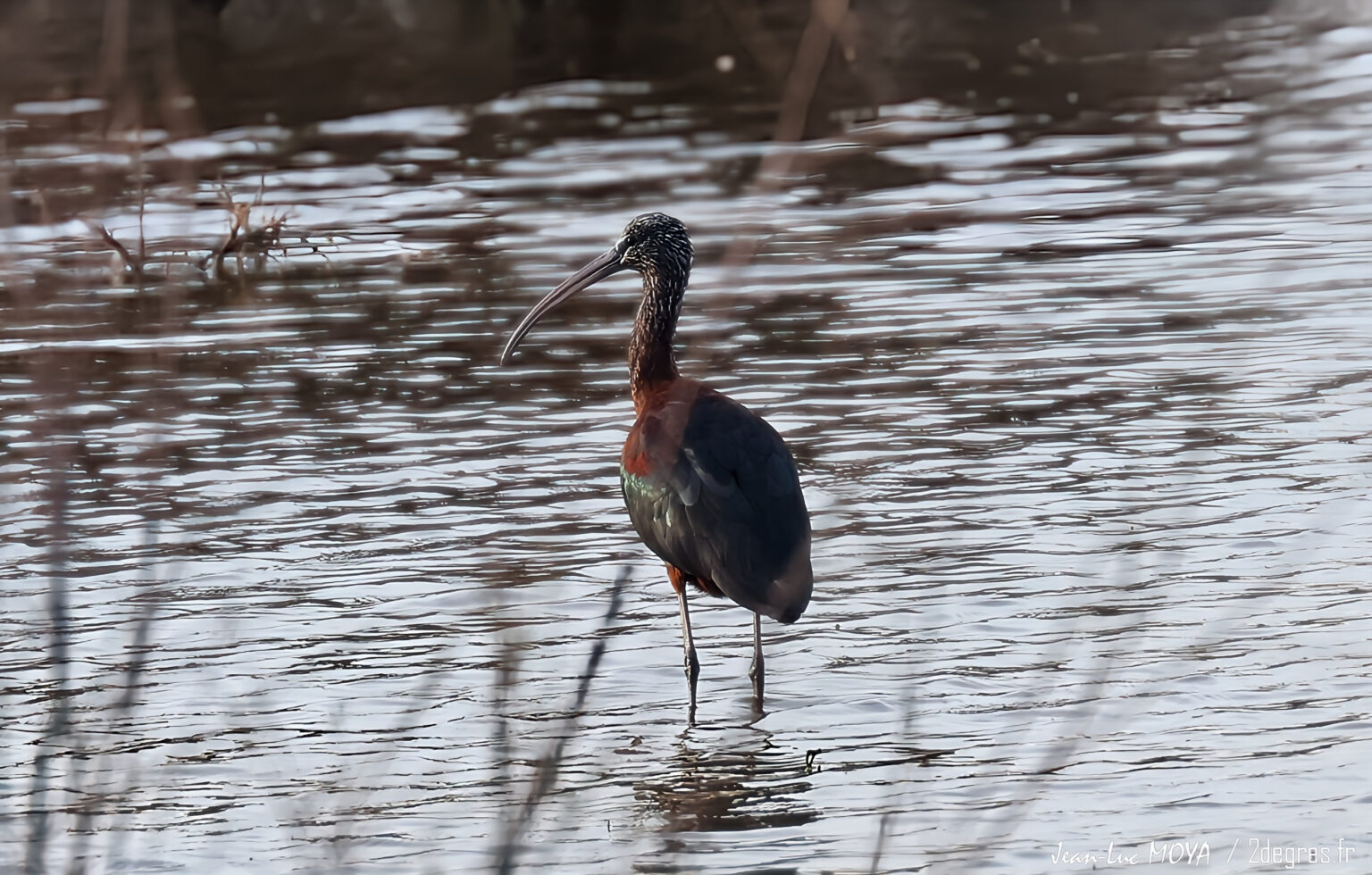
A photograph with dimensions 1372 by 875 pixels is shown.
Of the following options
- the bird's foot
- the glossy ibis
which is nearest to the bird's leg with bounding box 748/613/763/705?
the glossy ibis

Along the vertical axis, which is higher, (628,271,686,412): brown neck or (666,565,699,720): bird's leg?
(628,271,686,412): brown neck

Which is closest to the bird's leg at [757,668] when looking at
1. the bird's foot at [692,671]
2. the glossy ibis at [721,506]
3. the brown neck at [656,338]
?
the glossy ibis at [721,506]

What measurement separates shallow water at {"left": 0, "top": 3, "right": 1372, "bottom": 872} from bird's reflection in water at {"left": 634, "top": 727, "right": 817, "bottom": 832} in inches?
0.8

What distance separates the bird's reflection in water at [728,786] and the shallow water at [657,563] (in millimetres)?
19

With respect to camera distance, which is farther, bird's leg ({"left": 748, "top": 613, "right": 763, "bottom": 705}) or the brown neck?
the brown neck

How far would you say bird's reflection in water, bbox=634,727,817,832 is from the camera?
5.59m

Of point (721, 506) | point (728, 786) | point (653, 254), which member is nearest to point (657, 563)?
point (653, 254)

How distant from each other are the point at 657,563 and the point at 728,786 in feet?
8.14

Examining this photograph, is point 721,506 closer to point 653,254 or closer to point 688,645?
point 688,645

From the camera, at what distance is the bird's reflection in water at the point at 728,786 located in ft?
18.3

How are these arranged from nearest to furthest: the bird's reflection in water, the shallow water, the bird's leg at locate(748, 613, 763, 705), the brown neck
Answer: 1. the shallow water
2. the bird's reflection in water
3. the bird's leg at locate(748, 613, 763, 705)
4. the brown neck

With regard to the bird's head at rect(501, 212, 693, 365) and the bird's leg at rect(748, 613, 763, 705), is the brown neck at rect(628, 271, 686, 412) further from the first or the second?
the bird's leg at rect(748, 613, 763, 705)

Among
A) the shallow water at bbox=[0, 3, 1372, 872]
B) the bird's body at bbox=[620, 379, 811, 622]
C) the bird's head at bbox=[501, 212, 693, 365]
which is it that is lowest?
the shallow water at bbox=[0, 3, 1372, 872]

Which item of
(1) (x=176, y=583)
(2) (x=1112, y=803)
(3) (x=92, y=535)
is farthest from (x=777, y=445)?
(3) (x=92, y=535)
